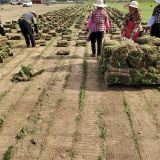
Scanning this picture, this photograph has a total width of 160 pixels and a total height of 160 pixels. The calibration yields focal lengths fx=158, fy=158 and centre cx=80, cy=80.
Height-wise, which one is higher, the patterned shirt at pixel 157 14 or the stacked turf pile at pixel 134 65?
the patterned shirt at pixel 157 14

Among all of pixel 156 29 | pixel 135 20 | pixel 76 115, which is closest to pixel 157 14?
pixel 156 29

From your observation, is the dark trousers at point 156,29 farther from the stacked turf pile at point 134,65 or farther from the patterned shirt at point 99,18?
the patterned shirt at point 99,18

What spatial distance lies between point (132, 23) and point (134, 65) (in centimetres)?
163

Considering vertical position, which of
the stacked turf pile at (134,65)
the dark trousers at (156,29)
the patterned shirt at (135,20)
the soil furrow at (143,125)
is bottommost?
the soil furrow at (143,125)

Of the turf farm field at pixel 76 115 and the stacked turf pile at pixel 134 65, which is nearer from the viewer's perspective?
the turf farm field at pixel 76 115

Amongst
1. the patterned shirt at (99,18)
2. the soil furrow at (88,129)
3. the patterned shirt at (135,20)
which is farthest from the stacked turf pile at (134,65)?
the patterned shirt at (99,18)

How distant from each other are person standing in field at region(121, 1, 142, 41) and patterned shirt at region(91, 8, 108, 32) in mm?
950

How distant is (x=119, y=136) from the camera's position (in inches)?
117

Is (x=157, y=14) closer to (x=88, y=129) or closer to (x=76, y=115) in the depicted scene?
(x=76, y=115)

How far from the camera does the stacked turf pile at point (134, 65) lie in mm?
4231

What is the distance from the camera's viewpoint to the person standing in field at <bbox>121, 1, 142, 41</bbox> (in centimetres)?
492

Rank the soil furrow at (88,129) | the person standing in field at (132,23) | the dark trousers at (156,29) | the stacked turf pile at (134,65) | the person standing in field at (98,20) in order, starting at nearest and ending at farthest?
the soil furrow at (88,129), the stacked turf pile at (134,65), the person standing in field at (132,23), the dark trousers at (156,29), the person standing in field at (98,20)

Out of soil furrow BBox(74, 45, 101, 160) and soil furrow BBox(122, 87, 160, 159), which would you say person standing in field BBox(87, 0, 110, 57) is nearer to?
soil furrow BBox(74, 45, 101, 160)

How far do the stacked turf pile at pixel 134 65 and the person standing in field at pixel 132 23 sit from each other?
0.90 metres
